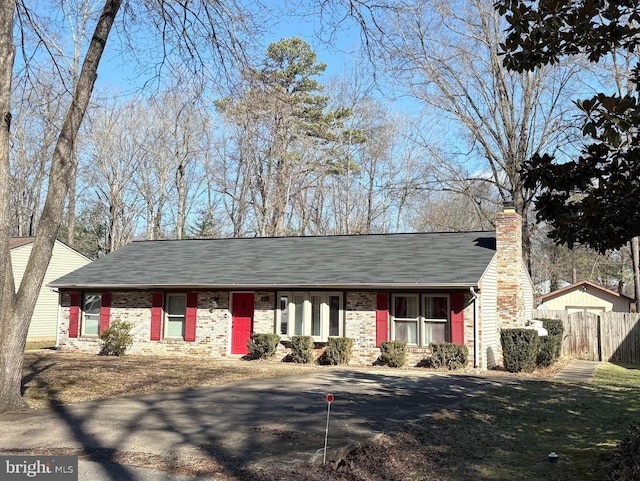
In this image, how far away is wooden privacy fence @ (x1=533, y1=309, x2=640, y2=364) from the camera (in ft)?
68.0

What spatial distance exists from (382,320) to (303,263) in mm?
3956

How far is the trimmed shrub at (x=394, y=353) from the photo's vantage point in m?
16.6

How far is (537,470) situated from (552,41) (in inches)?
185

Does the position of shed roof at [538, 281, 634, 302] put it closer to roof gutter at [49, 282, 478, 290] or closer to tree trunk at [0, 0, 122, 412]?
roof gutter at [49, 282, 478, 290]

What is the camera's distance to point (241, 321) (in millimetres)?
19188

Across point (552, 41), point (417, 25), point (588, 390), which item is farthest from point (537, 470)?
point (417, 25)

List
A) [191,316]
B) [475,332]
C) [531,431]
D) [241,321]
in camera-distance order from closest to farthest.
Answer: [531,431] → [475,332] → [241,321] → [191,316]

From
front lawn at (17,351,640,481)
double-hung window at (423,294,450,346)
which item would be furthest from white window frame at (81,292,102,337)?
double-hung window at (423,294,450,346)

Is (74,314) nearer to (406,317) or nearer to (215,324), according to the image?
(215,324)

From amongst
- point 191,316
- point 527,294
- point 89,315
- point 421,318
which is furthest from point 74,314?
point 527,294

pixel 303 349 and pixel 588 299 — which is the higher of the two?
pixel 588 299

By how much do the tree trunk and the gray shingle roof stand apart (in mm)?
9365

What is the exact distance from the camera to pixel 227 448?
665cm

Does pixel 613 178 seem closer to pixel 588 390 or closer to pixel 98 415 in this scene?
pixel 98 415
